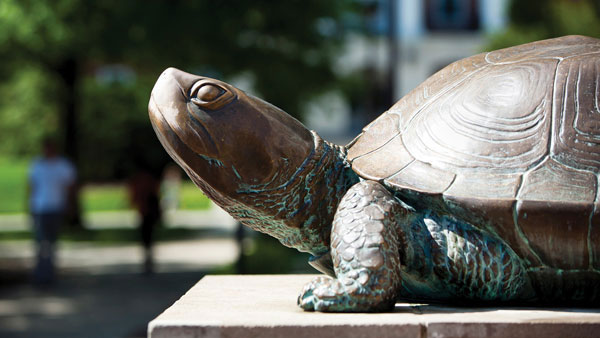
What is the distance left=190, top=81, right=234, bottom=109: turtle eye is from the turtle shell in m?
0.64

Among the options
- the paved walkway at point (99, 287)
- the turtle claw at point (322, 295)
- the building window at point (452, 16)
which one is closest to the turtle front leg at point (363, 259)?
the turtle claw at point (322, 295)

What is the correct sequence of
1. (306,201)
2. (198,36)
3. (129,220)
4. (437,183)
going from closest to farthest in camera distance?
1. (437,183)
2. (306,201)
3. (198,36)
4. (129,220)

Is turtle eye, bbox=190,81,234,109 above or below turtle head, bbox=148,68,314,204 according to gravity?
above

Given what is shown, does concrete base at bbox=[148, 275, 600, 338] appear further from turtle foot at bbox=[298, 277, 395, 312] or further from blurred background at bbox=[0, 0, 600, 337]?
blurred background at bbox=[0, 0, 600, 337]

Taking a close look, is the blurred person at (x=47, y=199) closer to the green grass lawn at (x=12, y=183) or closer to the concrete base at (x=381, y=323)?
the concrete base at (x=381, y=323)

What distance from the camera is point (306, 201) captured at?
3436 millimetres

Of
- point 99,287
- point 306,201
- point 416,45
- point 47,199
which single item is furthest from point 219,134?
point 416,45

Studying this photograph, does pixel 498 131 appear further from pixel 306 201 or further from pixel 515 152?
pixel 306 201

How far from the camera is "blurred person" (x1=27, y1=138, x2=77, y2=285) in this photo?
11156 millimetres

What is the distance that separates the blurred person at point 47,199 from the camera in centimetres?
1116

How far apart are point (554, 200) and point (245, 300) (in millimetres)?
1404

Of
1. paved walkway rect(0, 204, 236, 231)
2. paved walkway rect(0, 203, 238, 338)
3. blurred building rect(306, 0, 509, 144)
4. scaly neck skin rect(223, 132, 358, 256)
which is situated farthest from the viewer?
blurred building rect(306, 0, 509, 144)

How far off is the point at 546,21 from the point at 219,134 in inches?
720

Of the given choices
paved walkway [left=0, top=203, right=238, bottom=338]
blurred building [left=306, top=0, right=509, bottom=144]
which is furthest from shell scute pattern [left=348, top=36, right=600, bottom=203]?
blurred building [left=306, top=0, right=509, bottom=144]
